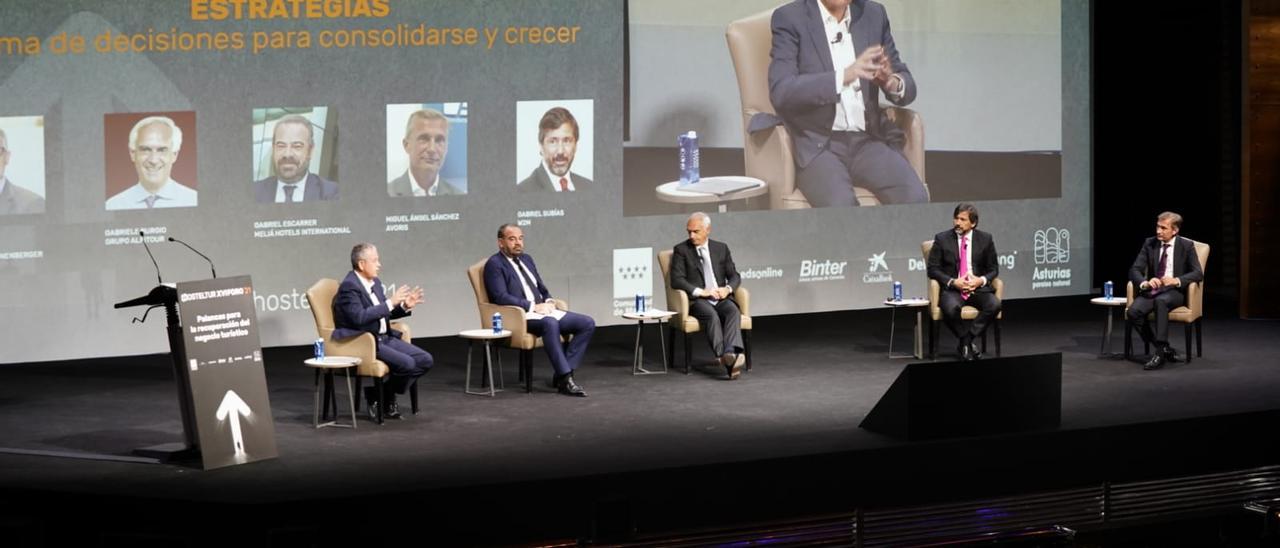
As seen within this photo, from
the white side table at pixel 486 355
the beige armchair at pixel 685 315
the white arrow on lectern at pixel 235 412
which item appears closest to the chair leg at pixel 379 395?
the white side table at pixel 486 355

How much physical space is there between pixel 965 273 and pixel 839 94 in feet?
7.74

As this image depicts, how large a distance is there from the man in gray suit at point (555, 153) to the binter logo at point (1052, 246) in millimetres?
4124

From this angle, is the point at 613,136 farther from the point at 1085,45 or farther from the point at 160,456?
the point at 160,456

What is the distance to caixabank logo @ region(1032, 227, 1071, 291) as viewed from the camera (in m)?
13.7

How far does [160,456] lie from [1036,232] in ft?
26.4

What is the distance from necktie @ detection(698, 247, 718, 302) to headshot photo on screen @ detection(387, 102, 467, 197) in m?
2.02

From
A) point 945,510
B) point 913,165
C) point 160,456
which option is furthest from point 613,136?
point 945,510

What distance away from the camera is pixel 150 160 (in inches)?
424

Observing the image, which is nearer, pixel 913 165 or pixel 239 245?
pixel 239 245

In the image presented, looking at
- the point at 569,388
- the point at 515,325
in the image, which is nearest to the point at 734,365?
the point at 569,388

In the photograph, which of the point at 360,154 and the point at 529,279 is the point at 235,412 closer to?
the point at 529,279

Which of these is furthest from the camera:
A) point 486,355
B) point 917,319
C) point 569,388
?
point 917,319

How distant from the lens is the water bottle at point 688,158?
483 inches

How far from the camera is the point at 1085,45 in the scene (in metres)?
13.6
